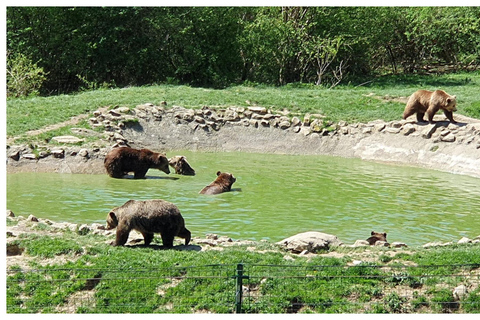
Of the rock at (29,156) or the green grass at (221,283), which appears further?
the rock at (29,156)

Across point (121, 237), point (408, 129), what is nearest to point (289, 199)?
point (121, 237)

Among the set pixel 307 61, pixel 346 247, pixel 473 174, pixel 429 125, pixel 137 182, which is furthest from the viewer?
pixel 307 61

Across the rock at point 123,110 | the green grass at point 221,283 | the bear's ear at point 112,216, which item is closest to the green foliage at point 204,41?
the rock at point 123,110

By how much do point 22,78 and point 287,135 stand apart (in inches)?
563

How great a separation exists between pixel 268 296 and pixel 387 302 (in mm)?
1657

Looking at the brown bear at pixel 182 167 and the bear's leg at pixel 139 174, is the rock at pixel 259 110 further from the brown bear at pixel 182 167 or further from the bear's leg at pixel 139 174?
the bear's leg at pixel 139 174

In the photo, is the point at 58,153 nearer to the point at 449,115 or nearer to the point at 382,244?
the point at 382,244

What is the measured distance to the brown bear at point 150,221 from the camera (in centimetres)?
1058

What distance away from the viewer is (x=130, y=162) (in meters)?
18.4

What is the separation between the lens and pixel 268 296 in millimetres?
8945

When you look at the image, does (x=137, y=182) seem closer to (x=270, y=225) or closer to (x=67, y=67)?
(x=270, y=225)

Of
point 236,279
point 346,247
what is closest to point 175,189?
point 346,247

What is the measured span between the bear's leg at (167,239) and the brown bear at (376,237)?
3.69 m

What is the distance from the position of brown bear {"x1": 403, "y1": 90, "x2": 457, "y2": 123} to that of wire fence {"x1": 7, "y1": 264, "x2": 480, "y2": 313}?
13.4m
